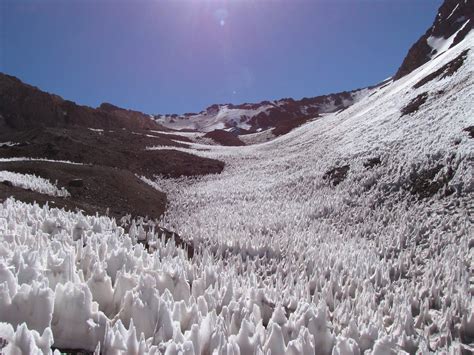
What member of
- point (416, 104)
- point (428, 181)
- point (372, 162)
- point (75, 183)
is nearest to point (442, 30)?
point (416, 104)

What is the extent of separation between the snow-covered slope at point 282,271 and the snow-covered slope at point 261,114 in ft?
366

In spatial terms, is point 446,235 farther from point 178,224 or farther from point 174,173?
point 174,173

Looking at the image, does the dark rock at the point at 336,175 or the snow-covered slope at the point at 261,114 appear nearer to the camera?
the dark rock at the point at 336,175

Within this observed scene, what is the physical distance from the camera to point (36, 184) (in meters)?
14.3

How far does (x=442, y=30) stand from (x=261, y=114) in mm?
67995

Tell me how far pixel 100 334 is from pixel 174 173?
27820mm

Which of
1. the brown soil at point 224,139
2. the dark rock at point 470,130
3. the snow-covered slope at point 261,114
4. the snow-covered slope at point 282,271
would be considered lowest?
the snow-covered slope at point 282,271

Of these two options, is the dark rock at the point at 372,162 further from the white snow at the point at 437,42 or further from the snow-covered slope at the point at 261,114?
the snow-covered slope at the point at 261,114

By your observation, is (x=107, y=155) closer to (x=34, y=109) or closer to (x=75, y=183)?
(x=75, y=183)

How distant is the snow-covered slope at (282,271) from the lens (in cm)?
335

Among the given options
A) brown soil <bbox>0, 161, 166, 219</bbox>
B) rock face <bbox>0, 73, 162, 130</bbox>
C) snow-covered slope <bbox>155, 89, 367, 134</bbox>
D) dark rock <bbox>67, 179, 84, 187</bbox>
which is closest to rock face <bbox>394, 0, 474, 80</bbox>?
snow-covered slope <bbox>155, 89, 367, 134</bbox>

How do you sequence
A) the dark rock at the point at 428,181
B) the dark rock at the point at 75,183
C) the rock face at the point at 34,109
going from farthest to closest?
the rock face at the point at 34,109 → the dark rock at the point at 75,183 → the dark rock at the point at 428,181

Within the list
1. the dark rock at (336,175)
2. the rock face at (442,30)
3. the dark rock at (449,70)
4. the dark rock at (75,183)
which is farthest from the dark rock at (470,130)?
the rock face at (442,30)

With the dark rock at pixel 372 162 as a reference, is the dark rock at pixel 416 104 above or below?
above
